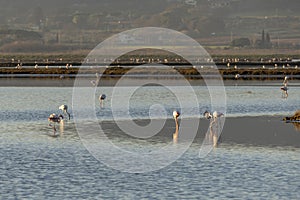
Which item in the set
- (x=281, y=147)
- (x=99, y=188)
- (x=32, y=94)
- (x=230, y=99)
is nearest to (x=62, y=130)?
(x=281, y=147)

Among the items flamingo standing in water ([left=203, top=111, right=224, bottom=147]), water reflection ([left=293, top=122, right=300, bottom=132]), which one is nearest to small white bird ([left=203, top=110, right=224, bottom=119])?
flamingo standing in water ([left=203, top=111, right=224, bottom=147])

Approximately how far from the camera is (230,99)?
66.3m

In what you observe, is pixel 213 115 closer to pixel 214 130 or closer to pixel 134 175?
pixel 214 130

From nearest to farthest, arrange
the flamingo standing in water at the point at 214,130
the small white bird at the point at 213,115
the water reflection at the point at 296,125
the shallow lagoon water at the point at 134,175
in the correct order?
1. the shallow lagoon water at the point at 134,175
2. the flamingo standing in water at the point at 214,130
3. the water reflection at the point at 296,125
4. the small white bird at the point at 213,115

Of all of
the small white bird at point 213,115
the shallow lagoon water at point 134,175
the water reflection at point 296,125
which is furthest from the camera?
the small white bird at point 213,115

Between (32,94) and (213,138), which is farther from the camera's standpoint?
(32,94)

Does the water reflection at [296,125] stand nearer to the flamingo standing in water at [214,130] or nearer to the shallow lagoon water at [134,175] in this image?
the flamingo standing in water at [214,130]

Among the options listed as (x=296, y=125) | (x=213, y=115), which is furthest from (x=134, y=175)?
(x=296, y=125)

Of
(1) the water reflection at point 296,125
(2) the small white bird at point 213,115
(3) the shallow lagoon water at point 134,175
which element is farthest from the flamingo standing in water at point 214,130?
(1) the water reflection at point 296,125

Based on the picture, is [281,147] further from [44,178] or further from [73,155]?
[44,178]

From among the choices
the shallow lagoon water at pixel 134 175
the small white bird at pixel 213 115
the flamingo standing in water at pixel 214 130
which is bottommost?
the shallow lagoon water at pixel 134 175

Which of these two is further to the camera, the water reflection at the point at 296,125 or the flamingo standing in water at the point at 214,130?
the water reflection at the point at 296,125

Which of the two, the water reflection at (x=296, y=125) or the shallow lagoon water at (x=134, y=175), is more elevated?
the water reflection at (x=296, y=125)

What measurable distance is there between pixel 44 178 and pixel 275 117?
81.7 feet
